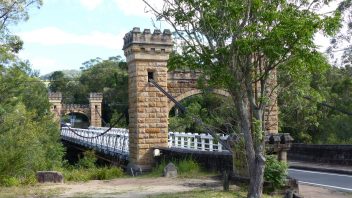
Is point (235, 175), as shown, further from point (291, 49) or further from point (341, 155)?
point (341, 155)

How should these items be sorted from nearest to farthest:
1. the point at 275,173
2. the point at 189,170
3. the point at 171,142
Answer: the point at 275,173, the point at 189,170, the point at 171,142

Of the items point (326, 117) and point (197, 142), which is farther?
point (326, 117)

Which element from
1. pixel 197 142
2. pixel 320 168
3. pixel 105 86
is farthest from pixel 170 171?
pixel 105 86

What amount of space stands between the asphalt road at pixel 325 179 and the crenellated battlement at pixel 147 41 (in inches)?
243

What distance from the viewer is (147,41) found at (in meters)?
17.8

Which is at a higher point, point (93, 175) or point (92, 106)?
point (92, 106)

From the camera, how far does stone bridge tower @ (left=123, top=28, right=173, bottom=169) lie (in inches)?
692

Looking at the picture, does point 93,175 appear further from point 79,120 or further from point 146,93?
point 79,120

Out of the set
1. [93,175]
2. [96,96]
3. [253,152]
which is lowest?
[93,175]

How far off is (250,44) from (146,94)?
970 centimetres

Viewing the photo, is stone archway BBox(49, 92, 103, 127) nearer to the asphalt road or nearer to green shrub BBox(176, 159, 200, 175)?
green shrub BBox(176, 159, 200, 175)

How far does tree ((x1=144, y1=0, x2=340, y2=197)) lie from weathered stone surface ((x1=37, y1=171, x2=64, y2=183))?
18.7 ft

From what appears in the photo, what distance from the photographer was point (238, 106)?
30.1 feet

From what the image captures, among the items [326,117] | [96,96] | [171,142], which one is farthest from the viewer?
[96,96]
